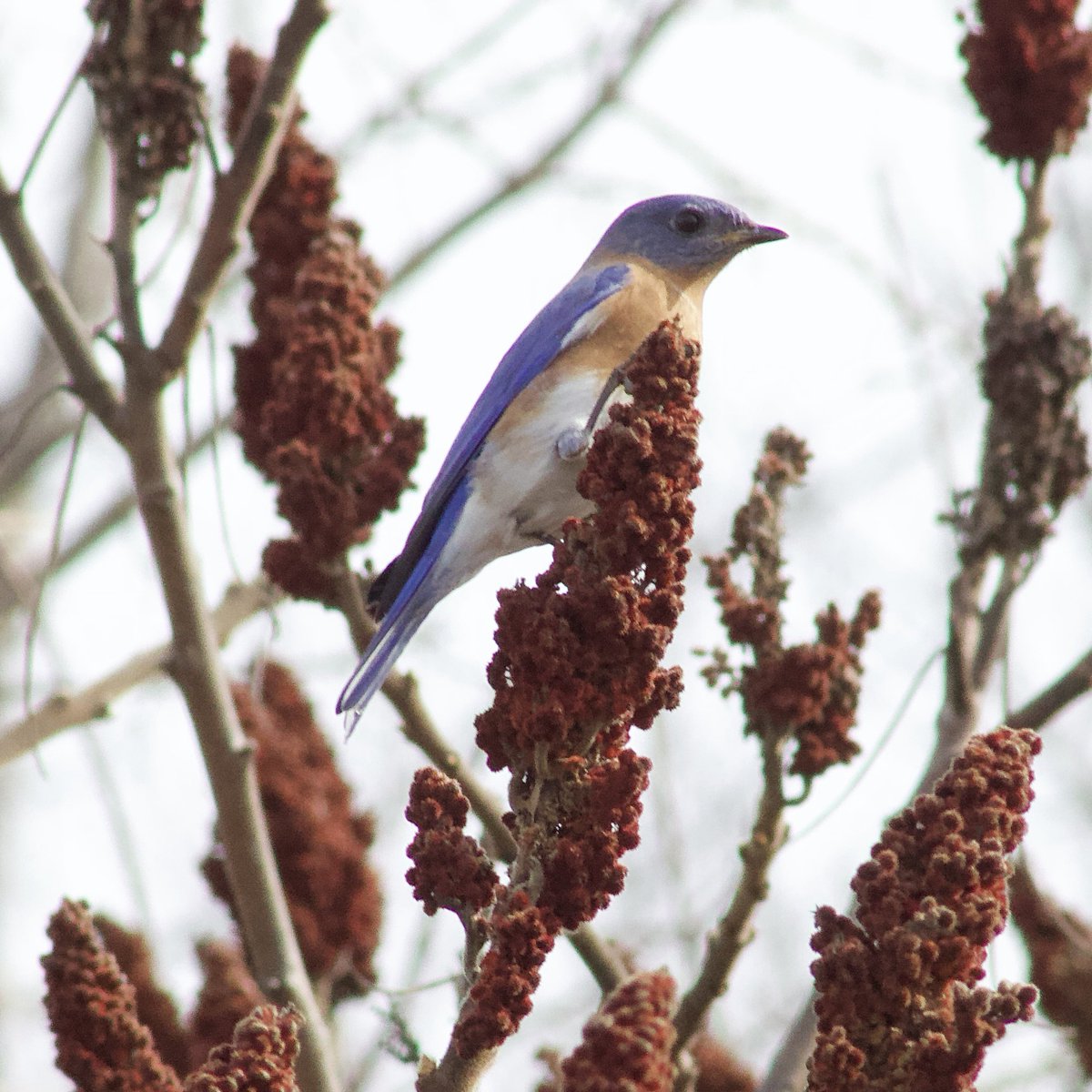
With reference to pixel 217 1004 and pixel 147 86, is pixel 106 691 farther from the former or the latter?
pixel 147 86

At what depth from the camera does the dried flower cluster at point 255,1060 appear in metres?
2.26

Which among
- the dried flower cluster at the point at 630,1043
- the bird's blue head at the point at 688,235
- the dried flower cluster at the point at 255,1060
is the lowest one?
Answer: the dried flower cluster at the point at 630,1043

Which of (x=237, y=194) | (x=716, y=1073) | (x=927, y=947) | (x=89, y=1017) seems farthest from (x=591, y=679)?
(x=716, y=1073)

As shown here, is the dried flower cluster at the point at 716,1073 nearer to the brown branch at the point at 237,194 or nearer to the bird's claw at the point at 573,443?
the bird's claw at the point at 573,443

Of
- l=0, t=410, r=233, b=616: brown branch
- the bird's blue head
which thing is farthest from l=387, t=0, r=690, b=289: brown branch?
the bird's blue head

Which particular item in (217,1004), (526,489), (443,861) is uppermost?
(526,489)

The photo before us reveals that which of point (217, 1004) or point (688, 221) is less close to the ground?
point (688, 221)

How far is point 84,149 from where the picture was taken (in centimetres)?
1139

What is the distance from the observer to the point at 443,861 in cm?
250

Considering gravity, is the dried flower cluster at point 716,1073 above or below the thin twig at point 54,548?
below

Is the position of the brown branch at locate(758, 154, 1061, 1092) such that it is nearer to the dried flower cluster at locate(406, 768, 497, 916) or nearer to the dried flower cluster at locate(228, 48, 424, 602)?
the dried flower cluster at locate(228, 48, 424, 602)

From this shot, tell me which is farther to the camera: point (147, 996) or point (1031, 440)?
point (1031, 440)

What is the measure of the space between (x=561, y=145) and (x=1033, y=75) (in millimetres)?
5487

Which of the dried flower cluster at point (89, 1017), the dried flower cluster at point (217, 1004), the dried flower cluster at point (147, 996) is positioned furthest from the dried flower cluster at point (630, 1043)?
the dried flower cluster at point (147, 996)
